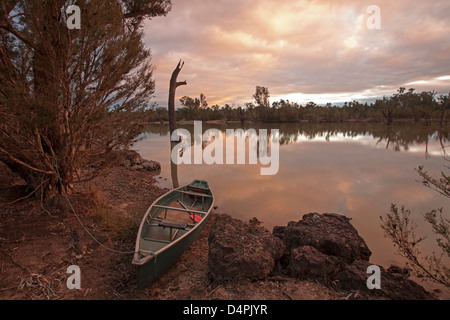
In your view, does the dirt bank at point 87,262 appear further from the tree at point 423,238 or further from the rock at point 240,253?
the tree at point 423,238

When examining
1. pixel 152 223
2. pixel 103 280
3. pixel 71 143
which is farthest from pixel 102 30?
pixel 103 280

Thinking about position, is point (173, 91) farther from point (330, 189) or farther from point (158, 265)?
point (158, 265)

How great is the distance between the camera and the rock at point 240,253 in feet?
10.1

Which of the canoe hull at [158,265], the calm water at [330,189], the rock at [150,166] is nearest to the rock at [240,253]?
the canoe hull at [158,265]

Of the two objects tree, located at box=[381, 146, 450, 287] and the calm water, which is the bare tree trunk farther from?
tree, located at box=[381, 146, 450, 287]

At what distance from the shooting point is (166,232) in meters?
4.46

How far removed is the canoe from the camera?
10.3 ft

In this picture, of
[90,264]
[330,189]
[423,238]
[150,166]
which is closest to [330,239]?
[423,238]

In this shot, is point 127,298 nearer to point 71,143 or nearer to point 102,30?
point 71,143

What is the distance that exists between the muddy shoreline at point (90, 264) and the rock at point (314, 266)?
0.11m

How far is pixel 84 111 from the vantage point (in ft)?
14.5

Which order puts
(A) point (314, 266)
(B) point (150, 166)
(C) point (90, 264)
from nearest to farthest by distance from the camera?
1. (A) point (314, 266)
2. (C) point (90, 264)
3. (B) point (150, 166)

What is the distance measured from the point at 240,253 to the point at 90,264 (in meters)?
2.24
